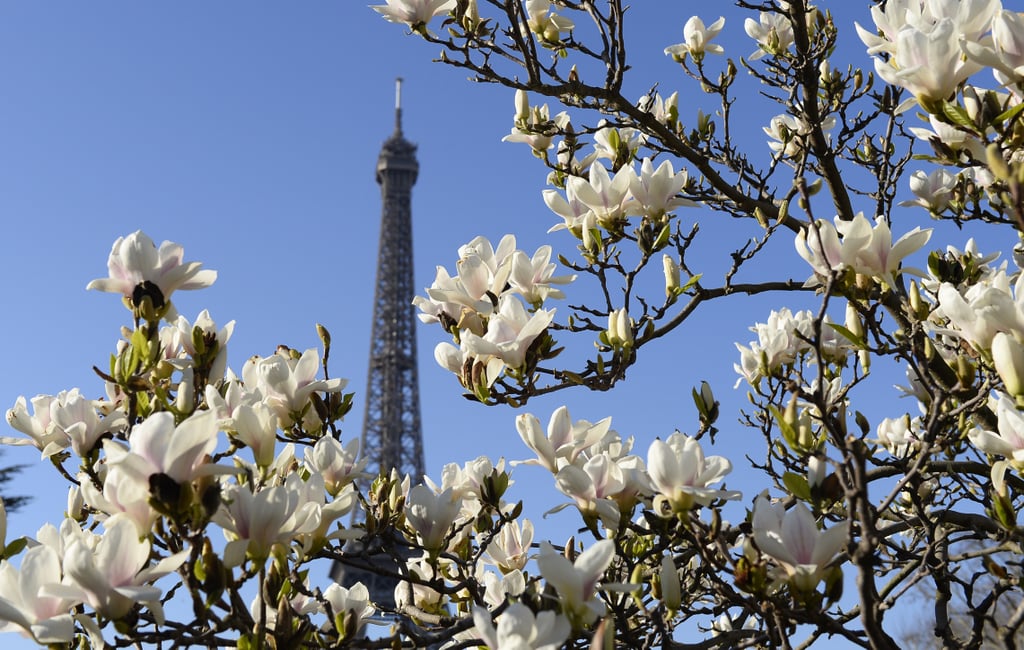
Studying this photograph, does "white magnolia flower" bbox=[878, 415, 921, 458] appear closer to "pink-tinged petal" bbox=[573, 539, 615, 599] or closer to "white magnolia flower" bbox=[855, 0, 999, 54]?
"white magnolia flower" bbox=[855, 0, 999, 54]

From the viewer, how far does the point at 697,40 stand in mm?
3539

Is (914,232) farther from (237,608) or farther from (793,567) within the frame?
(237,608)

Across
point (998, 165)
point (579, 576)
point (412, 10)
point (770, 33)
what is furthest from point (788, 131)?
point (579, 576)

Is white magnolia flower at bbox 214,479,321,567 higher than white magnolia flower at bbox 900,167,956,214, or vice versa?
white magnolia flower at bbox 900,167,956,214

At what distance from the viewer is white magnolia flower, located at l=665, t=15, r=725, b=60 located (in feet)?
11.5

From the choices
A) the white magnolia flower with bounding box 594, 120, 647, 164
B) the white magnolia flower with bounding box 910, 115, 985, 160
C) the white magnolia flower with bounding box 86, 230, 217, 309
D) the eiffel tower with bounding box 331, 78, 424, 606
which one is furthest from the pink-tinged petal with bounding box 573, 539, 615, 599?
the eiffel tower with bounding box 331, 78, 424, 606

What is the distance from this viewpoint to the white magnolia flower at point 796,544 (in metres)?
1.54

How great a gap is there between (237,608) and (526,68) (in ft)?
6.35

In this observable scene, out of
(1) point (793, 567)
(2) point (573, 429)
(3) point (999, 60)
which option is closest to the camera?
(1) point (793, 567)

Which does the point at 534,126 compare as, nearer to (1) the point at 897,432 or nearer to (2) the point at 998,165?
(1) the point at 897,432

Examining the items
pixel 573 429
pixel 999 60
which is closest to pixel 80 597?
pixel 573 429

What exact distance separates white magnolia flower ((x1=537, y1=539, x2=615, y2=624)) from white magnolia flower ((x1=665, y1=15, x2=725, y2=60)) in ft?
8.48

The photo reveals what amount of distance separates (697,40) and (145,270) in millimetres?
2421

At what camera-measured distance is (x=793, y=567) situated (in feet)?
5.10
